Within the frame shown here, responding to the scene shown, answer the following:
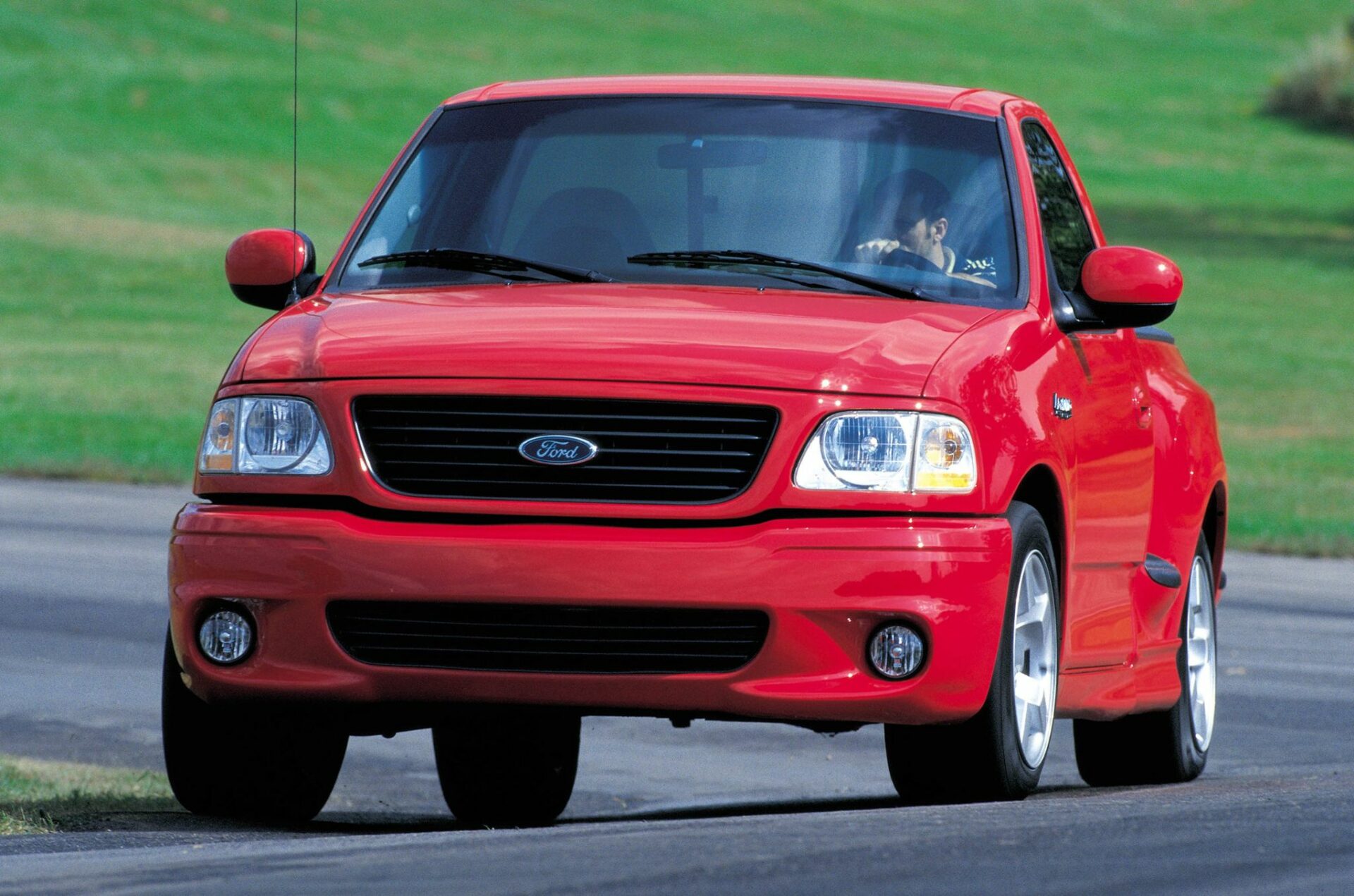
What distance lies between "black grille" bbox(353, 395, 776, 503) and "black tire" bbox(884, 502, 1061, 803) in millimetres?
712

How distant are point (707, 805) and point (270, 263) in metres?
2.26

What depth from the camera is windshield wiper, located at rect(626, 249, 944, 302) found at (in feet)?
21.7

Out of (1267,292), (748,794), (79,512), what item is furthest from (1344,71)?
(748,794)

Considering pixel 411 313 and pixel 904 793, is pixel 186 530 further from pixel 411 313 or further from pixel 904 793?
pixel 904 793

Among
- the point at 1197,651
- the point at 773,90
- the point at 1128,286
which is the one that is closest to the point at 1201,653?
the point at 1197,651

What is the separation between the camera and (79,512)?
52.1ft

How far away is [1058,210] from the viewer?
752 cm

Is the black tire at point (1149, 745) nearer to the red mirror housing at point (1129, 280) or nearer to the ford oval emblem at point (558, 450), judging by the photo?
the red mirror housing at point (1129, 280)

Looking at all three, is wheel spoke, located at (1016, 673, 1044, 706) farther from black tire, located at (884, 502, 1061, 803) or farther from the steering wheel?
the steering wheel

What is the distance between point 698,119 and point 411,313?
1261 mm

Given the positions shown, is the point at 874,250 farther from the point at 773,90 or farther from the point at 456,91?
the point at 456,91

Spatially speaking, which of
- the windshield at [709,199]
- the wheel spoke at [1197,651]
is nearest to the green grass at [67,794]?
the windshield at [709,199]

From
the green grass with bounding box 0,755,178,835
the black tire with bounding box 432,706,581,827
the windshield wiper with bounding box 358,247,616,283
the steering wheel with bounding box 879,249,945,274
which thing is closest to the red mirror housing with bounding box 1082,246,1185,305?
the steering wheel with bounding box 879,249,945,274

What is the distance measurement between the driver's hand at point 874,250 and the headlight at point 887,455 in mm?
937
